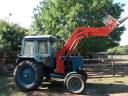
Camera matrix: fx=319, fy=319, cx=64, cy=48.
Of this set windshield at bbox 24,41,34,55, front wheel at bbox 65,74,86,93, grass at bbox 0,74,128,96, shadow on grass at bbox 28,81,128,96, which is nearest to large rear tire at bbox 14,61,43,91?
grass at bbox 0,74,128,96

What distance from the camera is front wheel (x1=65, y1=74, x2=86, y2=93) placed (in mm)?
13914

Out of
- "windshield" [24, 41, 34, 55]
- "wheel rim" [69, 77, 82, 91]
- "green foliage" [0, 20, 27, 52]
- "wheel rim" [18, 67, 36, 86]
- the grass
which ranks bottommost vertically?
the grass

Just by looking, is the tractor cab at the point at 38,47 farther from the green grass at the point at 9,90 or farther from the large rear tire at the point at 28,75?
the green grass at the point at 9,90

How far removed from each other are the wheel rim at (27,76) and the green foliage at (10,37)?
498 inches

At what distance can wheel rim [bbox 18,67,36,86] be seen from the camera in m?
14.6

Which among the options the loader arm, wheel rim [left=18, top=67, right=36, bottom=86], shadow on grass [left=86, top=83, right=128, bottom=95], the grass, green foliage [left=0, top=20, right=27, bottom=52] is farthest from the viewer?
green foliage [left=0, top=20, right=27, bottom=52]

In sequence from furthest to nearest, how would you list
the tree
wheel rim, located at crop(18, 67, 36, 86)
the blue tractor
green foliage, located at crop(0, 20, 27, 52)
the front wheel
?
1. green foliage, located at crop(0, 20, 27, 52)
2. the tree
3. wheel rim, located at crop(18, 67, 36, 86)
4. the blue tractor
5. the front wheel

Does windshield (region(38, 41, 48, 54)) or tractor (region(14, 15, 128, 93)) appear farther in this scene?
windshield (region(38, 41, 48, 54))

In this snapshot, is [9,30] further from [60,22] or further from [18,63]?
[18,63]

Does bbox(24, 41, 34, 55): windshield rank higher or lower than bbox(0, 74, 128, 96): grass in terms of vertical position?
higher

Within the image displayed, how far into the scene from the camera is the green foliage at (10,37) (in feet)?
91.1

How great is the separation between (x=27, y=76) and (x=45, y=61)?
3.55 feet

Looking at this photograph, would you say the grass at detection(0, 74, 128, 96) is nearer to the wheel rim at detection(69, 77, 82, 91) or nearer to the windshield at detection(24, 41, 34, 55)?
the wheel rim at detection(69, 77, 82, 91)

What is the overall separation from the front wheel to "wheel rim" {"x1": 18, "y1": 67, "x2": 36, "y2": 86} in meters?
1.63
